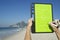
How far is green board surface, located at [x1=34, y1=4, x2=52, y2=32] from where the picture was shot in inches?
44.2

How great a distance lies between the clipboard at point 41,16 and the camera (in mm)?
1122

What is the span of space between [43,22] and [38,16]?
0.18 ft

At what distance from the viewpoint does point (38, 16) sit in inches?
44.6

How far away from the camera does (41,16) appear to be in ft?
3.69

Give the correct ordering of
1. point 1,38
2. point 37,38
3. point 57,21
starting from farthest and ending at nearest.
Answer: point 1,38 < point 37,38 < point 57,21

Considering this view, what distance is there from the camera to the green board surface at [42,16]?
1.12 metres

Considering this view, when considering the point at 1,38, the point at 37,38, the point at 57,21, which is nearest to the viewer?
the point at 57,21

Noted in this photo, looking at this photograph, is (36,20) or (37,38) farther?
(37,38)

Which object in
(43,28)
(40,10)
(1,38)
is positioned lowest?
(1,38)

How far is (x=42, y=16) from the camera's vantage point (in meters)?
1.12

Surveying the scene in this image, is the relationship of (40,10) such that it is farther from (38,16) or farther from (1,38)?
(1,38)

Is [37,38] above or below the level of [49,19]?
below

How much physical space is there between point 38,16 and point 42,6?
8 cm

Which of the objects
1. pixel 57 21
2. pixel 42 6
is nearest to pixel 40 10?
pixel 42 6
